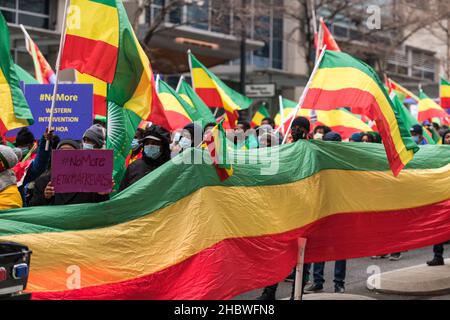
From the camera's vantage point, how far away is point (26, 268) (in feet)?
15.2

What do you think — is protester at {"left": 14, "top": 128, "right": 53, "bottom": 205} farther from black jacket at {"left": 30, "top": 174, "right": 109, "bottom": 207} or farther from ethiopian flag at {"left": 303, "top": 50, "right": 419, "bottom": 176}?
ethiopian flag at {"left": 303, "top": 50, "right": 419, "bottom": 176}

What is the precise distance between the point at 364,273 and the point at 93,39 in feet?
17.3

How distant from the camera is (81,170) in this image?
19.2 feet

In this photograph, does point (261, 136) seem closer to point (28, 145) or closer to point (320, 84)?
point (320, 84)

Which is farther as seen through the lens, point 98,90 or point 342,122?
point 342,122

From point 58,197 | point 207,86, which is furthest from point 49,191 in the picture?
point 207,86

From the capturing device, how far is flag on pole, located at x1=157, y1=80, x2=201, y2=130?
40.0 ft

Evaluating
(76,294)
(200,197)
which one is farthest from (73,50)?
(76,294)

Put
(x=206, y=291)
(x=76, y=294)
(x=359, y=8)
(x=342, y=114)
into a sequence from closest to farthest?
(x=76, y=294), (x=206, y=291), (x=342, y=114), (x=359, y=8)

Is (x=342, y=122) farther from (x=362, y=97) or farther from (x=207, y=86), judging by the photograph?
(x=362, y=97)

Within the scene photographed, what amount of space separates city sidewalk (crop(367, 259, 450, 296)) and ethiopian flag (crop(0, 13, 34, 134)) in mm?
4464

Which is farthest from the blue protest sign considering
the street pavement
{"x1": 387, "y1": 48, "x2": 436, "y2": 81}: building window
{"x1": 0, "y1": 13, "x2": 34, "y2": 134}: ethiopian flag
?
{"x1": 387, "y1": 48, "x2": 436, "y2": 81}: building window

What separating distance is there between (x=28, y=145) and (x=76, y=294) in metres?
4.25

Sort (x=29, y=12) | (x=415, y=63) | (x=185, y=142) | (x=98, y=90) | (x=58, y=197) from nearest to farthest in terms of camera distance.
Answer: (x=58, y=197), (x=185, y=142), (x=98, y=90), (x=29, y=12), (x=415, y=63)
